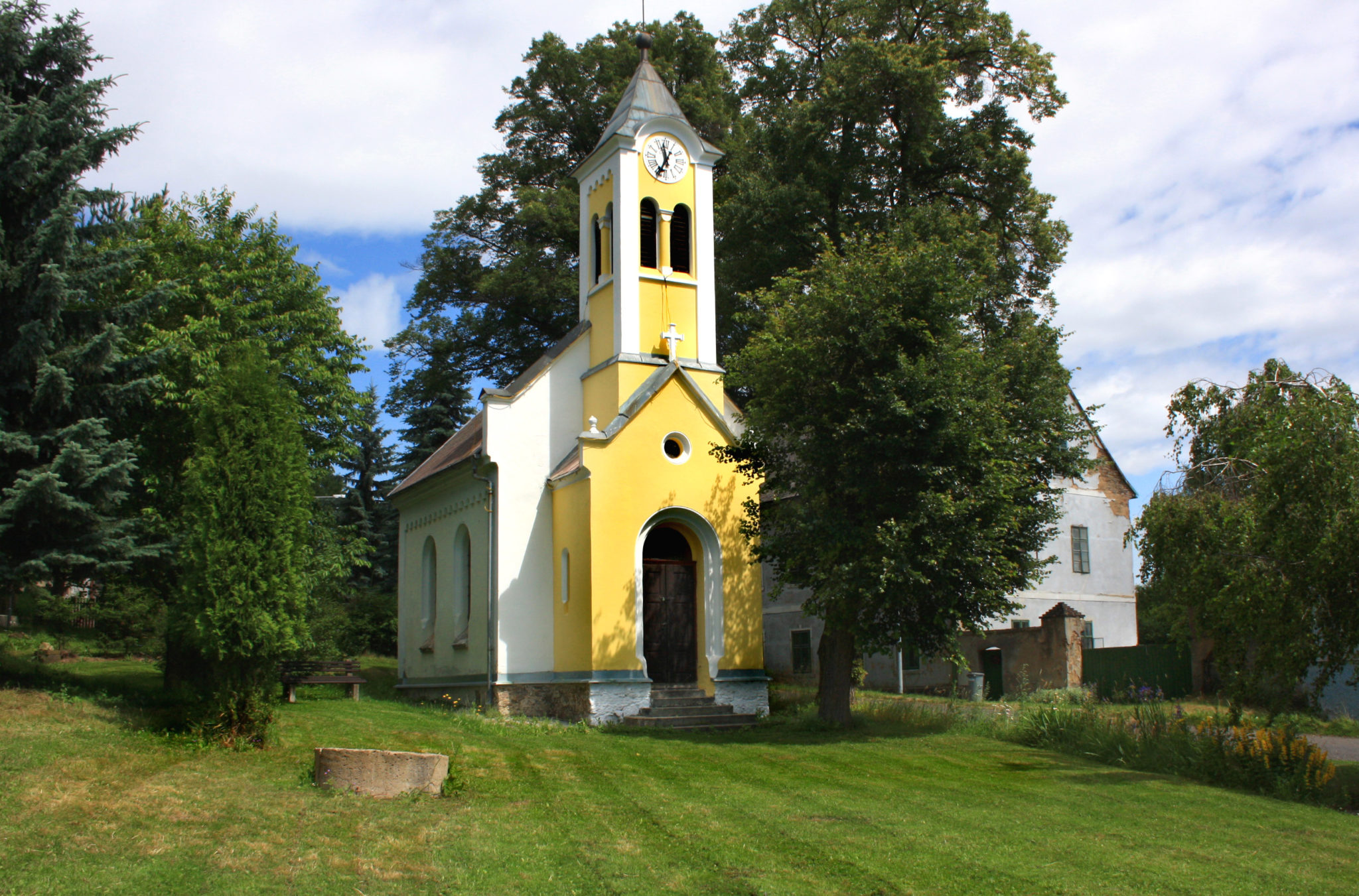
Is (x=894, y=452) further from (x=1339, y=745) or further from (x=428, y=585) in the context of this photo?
(x=428, y=585)

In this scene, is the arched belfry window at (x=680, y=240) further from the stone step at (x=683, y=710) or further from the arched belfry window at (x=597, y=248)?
the stone step at (x=683, y=710)

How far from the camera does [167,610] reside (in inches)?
515

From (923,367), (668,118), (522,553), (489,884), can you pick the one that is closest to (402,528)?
(522,553)

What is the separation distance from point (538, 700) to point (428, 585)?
6589 mm

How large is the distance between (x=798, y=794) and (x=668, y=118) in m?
14.9

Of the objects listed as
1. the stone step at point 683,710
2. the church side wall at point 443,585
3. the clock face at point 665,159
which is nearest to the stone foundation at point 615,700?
the stone step at point 683,710

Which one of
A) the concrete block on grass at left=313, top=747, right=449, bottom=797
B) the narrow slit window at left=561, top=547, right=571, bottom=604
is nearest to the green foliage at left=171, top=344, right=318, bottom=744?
the concrete block on grass at left=313, top=747, right=449, bottom=797

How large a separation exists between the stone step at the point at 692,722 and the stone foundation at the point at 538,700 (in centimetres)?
128

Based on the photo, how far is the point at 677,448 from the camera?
20.1m

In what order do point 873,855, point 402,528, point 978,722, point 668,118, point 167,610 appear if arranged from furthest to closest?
point 402,528 < point 668,118 < point 978,722 < point 167,610 < point 873,855

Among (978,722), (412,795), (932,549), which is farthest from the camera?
(978,722)

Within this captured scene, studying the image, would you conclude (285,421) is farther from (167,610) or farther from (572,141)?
(572,141)

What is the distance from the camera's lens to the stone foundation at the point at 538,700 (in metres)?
18.8

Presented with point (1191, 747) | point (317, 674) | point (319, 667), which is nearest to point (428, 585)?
point (319, 667)
